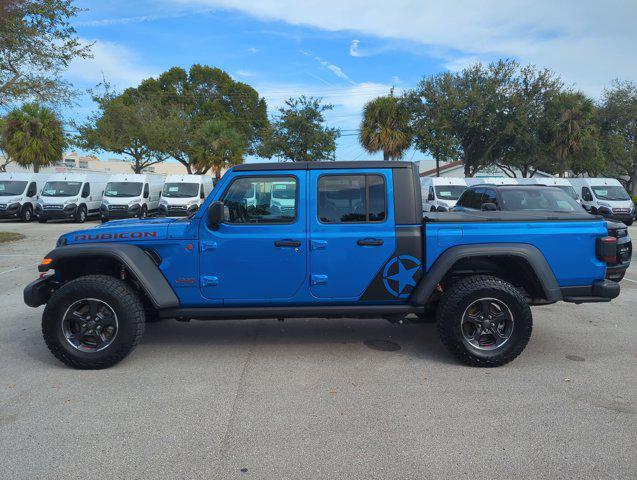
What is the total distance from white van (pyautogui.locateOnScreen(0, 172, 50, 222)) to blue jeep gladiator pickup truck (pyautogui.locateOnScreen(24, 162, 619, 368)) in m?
20.1

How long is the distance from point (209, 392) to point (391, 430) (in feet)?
4.97

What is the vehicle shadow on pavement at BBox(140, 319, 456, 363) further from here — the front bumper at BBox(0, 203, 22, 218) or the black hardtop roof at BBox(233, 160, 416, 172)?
the front bumper at BBox(0, 203, 22, 218)

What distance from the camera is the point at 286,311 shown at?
459 cm

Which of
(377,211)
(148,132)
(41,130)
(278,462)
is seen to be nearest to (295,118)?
(148,132)

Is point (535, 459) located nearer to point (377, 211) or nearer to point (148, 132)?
point (377, 211)

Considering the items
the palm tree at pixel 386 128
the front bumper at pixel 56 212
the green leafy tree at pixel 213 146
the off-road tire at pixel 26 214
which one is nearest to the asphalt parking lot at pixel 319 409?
the front bumper at pixel 56 212

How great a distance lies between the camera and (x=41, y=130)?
1219 inches

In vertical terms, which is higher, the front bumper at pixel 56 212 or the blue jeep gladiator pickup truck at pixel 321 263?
the front bumper at pixel 56 212

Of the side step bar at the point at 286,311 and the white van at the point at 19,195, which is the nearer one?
the side step bar at the point at 286,311

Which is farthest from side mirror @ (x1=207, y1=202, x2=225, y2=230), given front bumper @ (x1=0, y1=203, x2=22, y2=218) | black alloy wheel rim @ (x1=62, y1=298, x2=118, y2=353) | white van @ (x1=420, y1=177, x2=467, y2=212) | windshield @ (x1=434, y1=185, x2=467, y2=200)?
front bumper @ (x1=0, y1=203, x2=22, y2=218)

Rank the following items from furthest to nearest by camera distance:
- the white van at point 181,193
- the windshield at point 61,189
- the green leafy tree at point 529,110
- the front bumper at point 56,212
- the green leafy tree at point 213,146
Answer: the green leafy tree at point 213,146
the green leafy tree at point 529,110
the windshield at point 61,189
the white van at point 181,193
the front bumper at point 56,212

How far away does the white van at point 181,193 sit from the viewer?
71.2 ft

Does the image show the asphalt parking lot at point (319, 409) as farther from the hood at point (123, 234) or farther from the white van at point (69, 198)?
the white van at point (69, 198)

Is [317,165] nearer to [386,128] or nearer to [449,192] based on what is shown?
[449,192]
